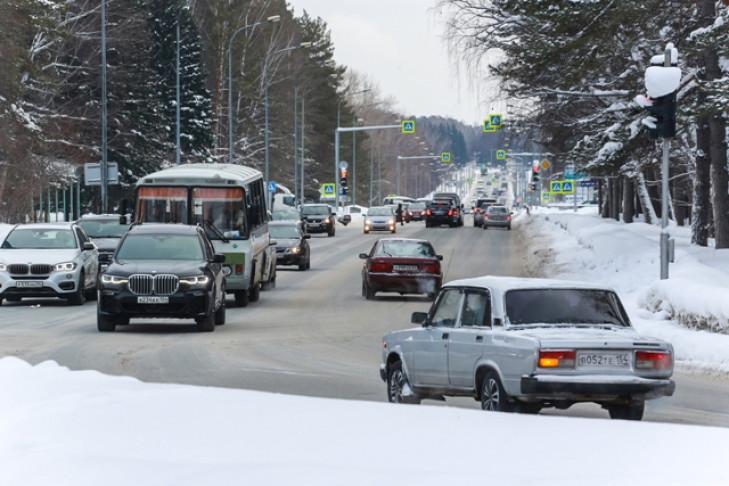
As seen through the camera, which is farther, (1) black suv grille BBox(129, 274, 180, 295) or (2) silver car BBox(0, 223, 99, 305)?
(2) silver car BBox(0, 223, 99, 305)

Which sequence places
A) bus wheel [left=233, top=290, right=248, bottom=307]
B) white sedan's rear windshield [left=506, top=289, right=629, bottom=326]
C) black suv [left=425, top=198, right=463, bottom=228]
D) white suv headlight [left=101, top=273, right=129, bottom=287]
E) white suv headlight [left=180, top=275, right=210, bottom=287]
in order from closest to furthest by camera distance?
white sedan's rear windshield [left=506, top=289, right=629, bottom=326] → white suv headlight [left=101, top=273, right=129, bottom=287] → white suv headlight [left=180, top=275, right=210, bottom=287] → bus wheel [left=233, top=290, right=248, bottom=307] → black suv [left=425, top=198, right=463, bottom=228]

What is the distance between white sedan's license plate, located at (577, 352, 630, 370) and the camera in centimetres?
1202

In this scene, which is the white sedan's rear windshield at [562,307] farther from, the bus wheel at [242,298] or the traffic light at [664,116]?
the bus wheel at [242,298]

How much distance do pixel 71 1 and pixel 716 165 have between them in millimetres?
40421

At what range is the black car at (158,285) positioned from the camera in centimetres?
2356

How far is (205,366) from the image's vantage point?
18.6 meters

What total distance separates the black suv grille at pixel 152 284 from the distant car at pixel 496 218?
6235 cm

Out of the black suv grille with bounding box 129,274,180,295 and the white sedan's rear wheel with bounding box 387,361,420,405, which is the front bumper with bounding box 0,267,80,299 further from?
A: the white sedan's rear wheel with bounding box 387,361,420,405

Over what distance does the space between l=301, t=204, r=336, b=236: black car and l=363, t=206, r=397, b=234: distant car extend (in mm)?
3253

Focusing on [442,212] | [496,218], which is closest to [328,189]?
[442,212]

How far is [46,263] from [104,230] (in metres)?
7.85

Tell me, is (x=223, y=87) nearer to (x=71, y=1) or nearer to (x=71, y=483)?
(x=71, y=1)

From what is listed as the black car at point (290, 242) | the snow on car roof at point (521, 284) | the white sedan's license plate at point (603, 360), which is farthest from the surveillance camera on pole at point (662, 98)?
the black car at point (290, 242)

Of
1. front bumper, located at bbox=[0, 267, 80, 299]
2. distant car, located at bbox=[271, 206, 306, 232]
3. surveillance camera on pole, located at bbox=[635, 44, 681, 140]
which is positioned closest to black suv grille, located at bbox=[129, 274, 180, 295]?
front bumper, located at bbox=[0, 267, 80, 299]
